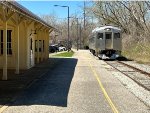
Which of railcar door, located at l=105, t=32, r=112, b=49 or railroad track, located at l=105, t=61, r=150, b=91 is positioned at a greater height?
railcar door, located at l=105, t=32, r=112, b=49

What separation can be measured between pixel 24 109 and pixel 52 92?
3760 millimetres

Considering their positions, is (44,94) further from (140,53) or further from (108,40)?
Answer: (140,53)

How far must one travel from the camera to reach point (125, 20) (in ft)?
225

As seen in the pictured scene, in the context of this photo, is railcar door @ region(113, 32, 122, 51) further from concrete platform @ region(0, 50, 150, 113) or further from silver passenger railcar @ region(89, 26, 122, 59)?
concrete platform @ region(0, 50, 150, 113)

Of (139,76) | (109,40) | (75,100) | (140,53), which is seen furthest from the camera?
(140,53)

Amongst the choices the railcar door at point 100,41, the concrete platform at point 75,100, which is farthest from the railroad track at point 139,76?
the railcar door at point 100,41

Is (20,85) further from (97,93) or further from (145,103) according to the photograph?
(145,103)

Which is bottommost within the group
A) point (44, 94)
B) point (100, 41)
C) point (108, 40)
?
point (44, 94)

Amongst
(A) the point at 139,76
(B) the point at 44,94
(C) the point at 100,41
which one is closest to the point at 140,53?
(C) the point at 100,41

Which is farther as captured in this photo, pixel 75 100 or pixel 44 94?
pixel 44 94

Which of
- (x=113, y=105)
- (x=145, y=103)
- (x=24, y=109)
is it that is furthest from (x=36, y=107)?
(x=145, y=103)

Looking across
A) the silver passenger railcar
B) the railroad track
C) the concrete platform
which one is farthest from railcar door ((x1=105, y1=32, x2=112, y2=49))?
the concrete platform

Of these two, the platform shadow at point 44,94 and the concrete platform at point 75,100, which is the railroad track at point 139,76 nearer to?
the concrete platform at point 75,100

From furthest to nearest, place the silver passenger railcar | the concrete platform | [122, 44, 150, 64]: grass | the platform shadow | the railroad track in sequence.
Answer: [122, 44, 150, 64]: grass → the silver passenger railcar → the railroad track → the platform shadow → the concrete platform
